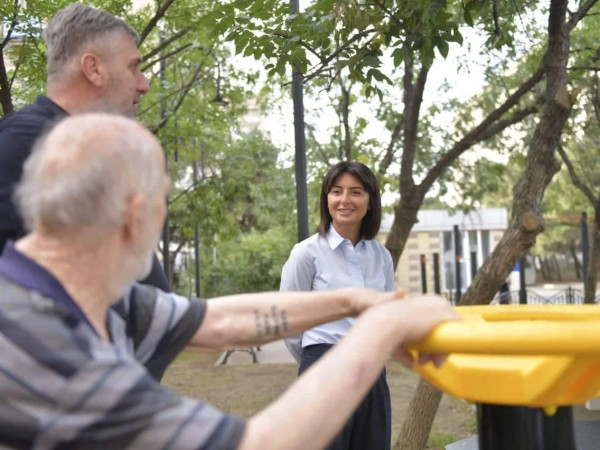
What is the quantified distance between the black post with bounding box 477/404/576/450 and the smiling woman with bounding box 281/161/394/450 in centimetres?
170

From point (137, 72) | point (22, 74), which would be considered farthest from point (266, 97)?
point (137, 72)

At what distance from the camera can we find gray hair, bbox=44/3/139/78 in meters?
2.35

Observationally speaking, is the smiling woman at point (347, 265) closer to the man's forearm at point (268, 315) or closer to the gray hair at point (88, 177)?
the man's forearm at point (268, 315)

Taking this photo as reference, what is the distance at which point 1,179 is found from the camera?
2.02 metres

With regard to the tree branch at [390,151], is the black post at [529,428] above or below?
below

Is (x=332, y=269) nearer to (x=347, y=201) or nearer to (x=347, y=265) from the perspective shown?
(x=347, y=265)

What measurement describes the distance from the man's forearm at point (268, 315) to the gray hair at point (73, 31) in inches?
40.7

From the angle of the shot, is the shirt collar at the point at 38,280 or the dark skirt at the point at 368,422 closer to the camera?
the shirt collar at the point at 38,280

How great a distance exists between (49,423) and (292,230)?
16.1 meters

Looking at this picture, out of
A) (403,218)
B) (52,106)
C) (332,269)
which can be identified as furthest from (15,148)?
(403,218)

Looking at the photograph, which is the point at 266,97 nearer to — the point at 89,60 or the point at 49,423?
the point at 89,60

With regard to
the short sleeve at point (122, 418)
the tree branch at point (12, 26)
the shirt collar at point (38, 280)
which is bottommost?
the short sleeve at point (122, 418)

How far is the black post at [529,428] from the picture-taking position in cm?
179

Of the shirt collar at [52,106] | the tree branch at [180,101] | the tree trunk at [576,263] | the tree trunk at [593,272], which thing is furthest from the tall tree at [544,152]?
the tree trunk at [576,263]
